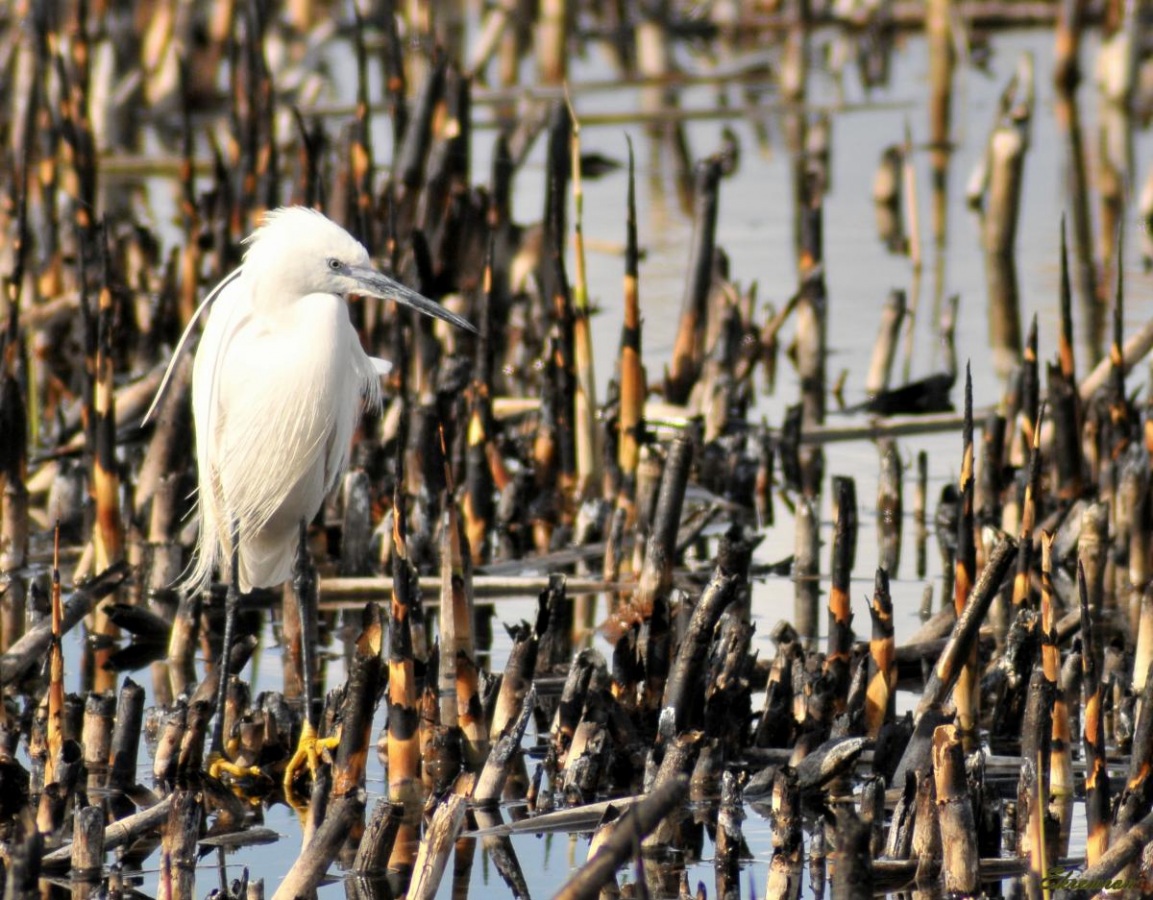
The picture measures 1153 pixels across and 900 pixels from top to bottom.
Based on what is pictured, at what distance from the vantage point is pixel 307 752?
3.95 metres

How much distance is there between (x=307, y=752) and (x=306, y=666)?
428 mm

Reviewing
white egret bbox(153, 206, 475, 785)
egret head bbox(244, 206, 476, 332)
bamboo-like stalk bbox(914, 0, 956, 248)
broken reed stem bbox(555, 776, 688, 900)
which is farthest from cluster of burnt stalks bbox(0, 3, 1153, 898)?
bamboo-like stalk bbox(914, 0, 956, 248)

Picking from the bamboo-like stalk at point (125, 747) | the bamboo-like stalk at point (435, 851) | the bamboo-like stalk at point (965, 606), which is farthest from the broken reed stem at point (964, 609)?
the bamboo-like stalk at point (125, 747)

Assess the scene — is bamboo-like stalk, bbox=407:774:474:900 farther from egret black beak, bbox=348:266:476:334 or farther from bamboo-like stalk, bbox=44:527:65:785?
egret black beak, bbox=348:266:476:334

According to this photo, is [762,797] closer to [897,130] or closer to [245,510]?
[245,510]

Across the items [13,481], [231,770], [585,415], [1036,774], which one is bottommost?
Answer: [231,770]

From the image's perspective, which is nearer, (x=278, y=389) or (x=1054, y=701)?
(x=1054, y=701)

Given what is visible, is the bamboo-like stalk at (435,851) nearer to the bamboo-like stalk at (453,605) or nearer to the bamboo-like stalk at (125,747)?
the bamboo-like stalk at (125,747)

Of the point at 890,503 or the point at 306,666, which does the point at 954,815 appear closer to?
the point at 306,666

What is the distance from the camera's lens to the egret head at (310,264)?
4266mm

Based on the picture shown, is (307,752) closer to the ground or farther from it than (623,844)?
closer to the ground

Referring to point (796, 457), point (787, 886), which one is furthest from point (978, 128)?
point (787, 886)

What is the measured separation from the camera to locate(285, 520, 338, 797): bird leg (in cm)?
394

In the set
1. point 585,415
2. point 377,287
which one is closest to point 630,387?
point 585,415
